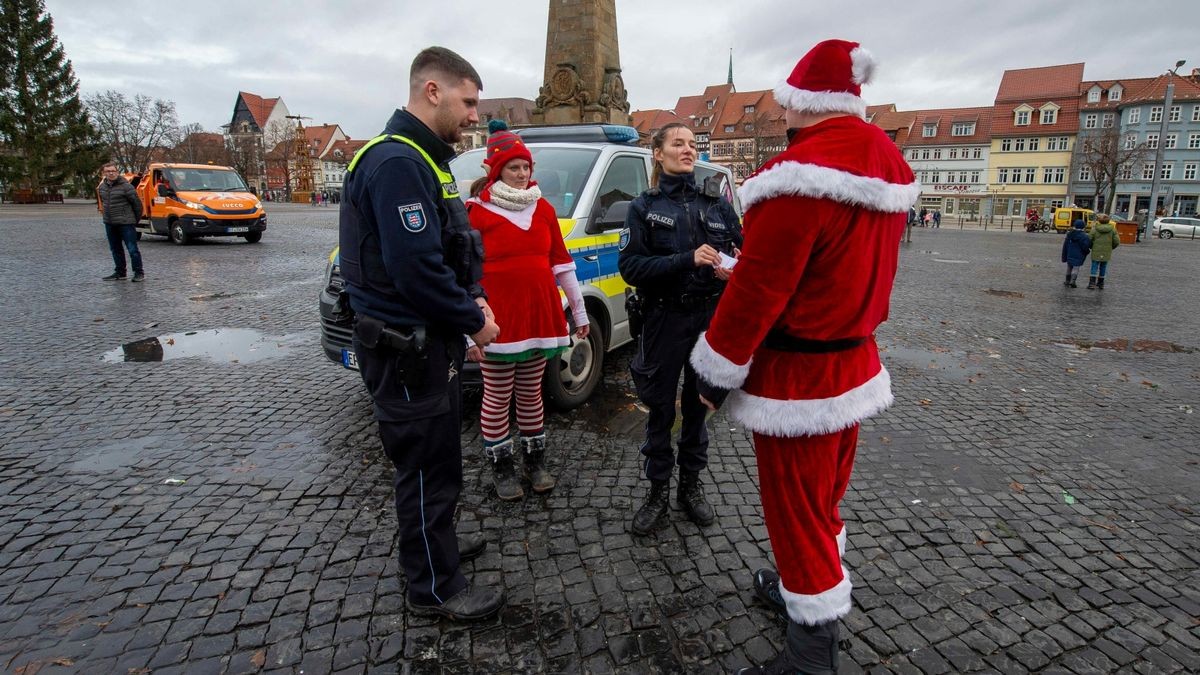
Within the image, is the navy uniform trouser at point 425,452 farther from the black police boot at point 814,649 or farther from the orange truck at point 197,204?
the orange truck at point 197,204

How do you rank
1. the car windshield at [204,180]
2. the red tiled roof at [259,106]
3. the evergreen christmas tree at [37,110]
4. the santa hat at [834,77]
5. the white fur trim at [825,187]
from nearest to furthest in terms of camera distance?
the white fur trim at [825,187], the santa hat at [834,77], the car windshield at [204,180], the evergreen christmas tree at [37,110], the red tiled roof at [259,106]

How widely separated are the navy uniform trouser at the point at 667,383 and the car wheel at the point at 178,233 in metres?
17.9

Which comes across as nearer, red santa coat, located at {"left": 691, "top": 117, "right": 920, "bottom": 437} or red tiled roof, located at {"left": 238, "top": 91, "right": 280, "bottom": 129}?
red santa coat, located at {"left": 691, "top": 117, "right": 920, "bottom": 437}

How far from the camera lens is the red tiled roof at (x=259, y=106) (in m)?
99.8

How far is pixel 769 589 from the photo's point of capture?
2713mm

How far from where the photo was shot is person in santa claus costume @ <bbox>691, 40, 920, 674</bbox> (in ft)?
6.20

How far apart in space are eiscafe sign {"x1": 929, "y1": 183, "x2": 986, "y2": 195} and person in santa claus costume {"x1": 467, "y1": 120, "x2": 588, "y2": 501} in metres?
77.5

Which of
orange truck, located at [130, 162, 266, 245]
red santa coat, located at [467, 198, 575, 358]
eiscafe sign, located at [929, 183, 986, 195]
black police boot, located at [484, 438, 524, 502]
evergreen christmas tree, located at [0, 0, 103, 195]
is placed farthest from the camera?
eiscafe sign, located at [929, 183, 986, 195]

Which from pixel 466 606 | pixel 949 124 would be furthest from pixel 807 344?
pixel 949 124

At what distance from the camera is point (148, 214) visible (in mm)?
18078

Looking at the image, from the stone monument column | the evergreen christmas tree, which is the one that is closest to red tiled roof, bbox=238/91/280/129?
the evergreen christmas tree

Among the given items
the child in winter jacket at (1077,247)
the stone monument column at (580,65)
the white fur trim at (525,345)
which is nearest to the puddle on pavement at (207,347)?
the white fur trim at (525,345)

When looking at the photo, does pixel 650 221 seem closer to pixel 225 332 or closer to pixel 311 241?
pixel 225 332

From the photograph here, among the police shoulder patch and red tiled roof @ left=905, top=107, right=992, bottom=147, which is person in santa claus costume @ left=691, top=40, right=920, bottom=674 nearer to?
the police shoulder patch
